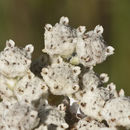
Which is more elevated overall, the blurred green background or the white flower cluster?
the blurred green background

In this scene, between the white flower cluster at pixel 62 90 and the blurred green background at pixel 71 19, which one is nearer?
the white flower cluster at pixel 62 90

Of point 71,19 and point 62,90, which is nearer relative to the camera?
point 62,90

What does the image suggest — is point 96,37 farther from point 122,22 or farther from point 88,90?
point 122,22

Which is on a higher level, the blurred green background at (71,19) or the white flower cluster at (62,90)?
the blurred green background at (71,19)

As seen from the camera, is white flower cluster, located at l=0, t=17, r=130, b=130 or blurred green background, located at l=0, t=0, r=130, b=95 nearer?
white flower cluster, located at l=0, t=17, r=130, b=130
